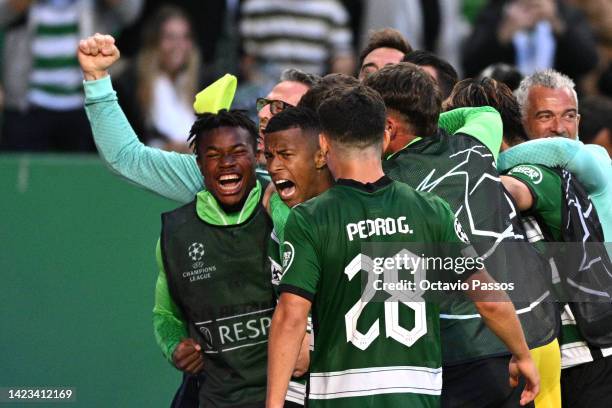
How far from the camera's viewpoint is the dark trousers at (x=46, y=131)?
29.0ft

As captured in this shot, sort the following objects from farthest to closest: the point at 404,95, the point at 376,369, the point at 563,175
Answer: the point at 563,175, the point at 404,95, the point at 376,369

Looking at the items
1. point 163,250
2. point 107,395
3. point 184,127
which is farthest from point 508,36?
point 163,250

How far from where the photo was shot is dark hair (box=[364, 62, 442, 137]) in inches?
181

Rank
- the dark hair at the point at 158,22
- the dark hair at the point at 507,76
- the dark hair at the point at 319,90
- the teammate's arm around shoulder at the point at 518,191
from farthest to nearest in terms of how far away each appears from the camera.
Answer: the dark hair at the point at 158,22 < the dark hair at the point at 507,76 < the dark hair at the point at 319,90 < the teammate's arm around shoulder at the point at 518,191

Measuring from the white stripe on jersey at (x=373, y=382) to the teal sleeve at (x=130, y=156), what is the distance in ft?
5.23

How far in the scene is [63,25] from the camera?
29.5ft

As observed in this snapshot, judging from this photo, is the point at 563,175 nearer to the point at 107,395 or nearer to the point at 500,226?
the point at 500,226

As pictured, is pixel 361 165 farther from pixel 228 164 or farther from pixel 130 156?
pixel 130 156

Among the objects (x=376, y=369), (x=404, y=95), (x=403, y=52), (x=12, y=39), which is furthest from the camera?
(x=12, y=39)

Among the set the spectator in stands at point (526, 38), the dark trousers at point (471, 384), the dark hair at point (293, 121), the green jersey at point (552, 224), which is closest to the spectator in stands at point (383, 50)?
the green jersey at point (552, 224)

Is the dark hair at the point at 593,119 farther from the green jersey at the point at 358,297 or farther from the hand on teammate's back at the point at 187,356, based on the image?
the green jersey at the point at 358,297

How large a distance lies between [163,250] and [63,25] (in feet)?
14.0

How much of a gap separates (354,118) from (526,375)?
1090 mm

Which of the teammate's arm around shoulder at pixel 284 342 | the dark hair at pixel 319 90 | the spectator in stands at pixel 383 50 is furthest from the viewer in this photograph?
the spectator in stands at pixel 383 50
